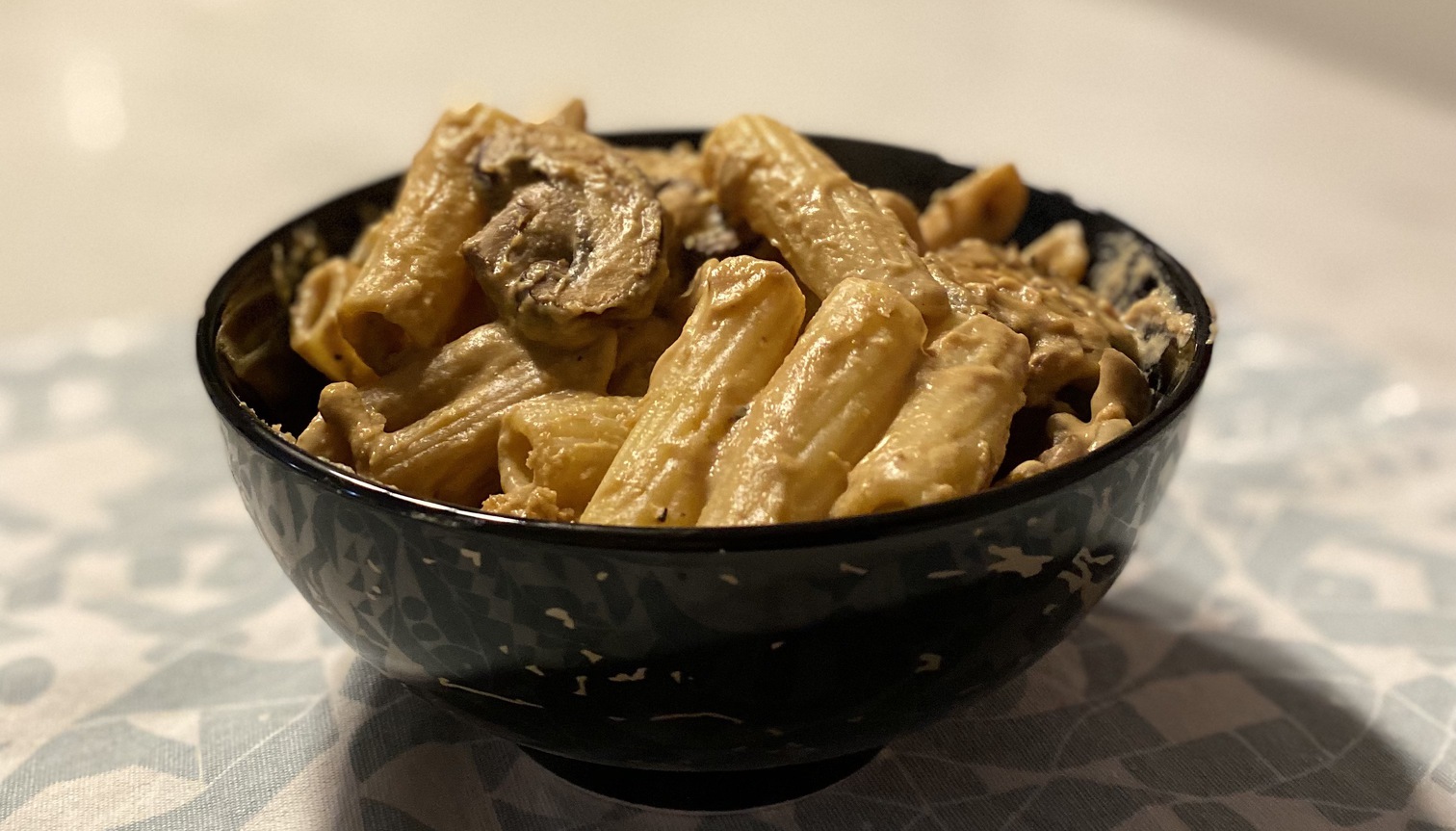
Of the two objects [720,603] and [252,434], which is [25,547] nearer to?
[252,434]

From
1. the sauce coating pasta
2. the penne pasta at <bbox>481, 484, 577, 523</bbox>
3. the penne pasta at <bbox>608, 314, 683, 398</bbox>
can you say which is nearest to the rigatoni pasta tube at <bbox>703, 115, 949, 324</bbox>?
the sauce coating pasta

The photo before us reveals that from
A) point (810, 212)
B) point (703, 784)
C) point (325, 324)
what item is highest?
point (810, 212)

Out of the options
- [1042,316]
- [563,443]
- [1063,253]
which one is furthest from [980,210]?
[563,443]

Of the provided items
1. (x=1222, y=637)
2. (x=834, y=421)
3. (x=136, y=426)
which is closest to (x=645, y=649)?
(x=834, y=421)

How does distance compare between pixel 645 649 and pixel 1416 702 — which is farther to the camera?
pixel 1416 702

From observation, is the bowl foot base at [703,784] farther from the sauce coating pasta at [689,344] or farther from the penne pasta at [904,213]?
the penne pasta at [904,213]

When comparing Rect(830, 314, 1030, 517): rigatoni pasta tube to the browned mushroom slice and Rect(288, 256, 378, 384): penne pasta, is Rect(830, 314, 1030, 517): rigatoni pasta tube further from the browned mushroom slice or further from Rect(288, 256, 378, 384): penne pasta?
Rect(288, 256, 378, 384): penne pasta

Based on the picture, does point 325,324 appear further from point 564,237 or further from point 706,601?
point 706,601
